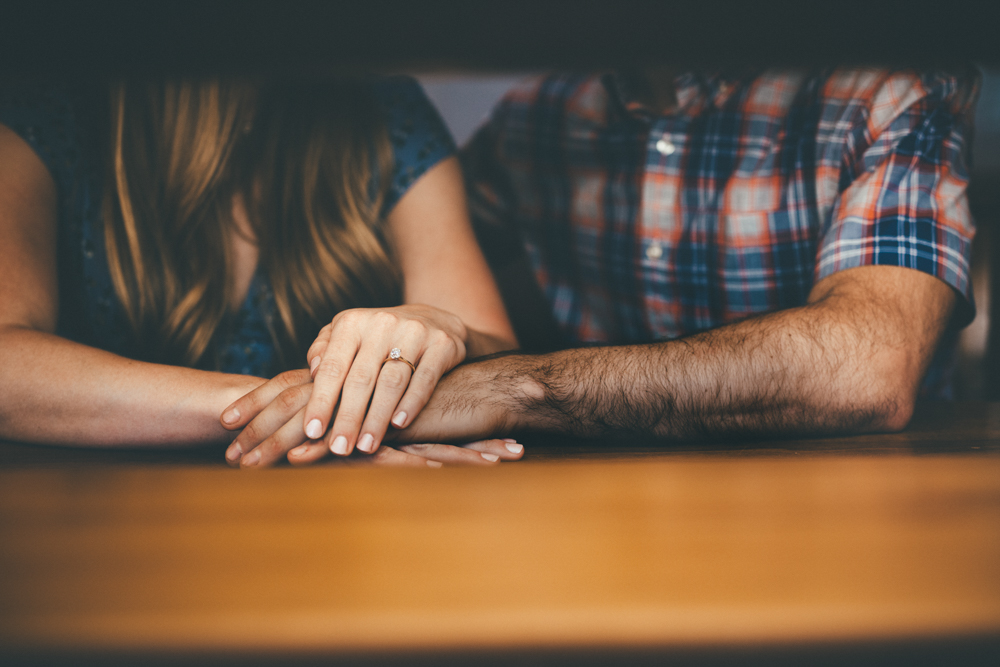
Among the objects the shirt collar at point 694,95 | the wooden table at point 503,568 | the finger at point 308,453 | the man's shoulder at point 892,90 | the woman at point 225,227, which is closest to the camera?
the wooden table at point 503,568

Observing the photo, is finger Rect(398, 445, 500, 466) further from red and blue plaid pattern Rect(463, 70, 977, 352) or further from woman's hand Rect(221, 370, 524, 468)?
red and blue plaid pattern Rect(463, 70, 977, 352)

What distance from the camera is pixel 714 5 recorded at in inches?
12.3

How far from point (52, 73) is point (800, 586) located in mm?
495

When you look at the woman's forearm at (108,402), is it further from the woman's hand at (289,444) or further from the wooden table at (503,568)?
the wooden table at (503,568)

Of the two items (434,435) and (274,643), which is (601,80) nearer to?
(434,435)

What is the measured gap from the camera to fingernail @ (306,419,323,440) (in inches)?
18.8

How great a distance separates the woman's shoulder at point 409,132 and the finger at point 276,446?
45cm

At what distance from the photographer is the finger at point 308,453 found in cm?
46

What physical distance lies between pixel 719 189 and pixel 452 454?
806 mm

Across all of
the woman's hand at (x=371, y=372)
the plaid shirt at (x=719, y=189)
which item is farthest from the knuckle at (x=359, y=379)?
the plaid shirt at (x=719, y=189)

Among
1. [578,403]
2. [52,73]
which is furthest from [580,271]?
[52,73]

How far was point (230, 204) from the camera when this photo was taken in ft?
2.67

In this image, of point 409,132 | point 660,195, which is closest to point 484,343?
point 409,132

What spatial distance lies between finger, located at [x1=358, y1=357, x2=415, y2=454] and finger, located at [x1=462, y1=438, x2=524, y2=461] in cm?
8
